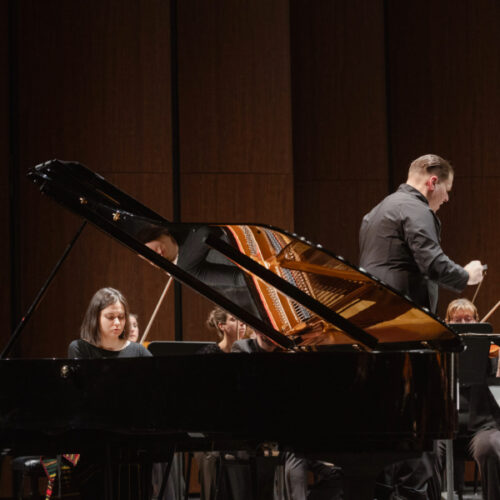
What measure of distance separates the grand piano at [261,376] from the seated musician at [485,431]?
1171 millimetres

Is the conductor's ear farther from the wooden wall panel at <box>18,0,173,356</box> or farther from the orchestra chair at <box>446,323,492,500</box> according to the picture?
the wooden wall panel at <box>18,0,173,356</box>

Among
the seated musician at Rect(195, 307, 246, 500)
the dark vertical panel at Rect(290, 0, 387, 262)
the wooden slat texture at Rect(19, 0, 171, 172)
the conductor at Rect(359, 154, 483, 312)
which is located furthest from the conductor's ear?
the wooden slat texture at Rect(19, 0, 171, 172)

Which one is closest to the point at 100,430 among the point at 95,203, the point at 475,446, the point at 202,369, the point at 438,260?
the point at 202,369

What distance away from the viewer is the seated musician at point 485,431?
3324 mm

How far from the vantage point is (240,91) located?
192 inches

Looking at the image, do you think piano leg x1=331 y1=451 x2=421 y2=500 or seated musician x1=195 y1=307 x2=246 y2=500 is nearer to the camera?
piano leg x1=331 y1=451 x2=421 y2=500

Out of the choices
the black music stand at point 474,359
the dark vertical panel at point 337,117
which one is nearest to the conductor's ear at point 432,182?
the black music stand at point 474,359

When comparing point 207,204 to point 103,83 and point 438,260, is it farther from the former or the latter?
point 438,260

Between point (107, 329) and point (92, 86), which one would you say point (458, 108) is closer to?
point (92, 86)

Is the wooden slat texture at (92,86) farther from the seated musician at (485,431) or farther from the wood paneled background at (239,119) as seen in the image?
the seated musician at (485,431)

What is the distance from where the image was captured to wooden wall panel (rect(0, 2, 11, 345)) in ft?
15.1

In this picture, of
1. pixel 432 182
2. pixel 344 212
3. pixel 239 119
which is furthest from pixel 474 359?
pixel 239 119

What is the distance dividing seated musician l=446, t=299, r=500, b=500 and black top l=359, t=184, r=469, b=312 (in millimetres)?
459

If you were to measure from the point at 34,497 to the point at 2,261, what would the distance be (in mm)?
1575
